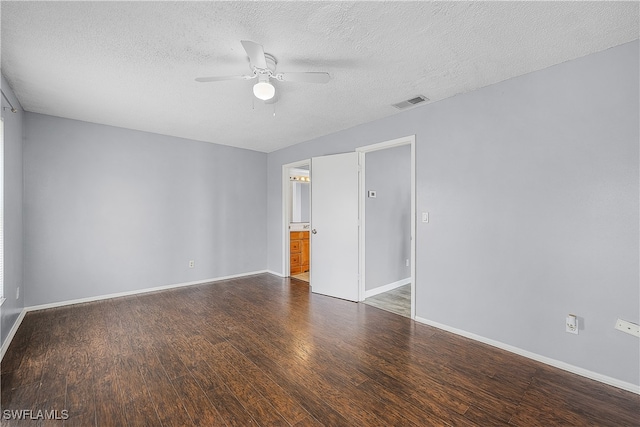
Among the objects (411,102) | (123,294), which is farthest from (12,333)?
(411,102)

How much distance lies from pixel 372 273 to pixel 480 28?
10.3 ft

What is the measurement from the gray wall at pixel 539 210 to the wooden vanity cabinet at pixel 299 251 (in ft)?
9.05

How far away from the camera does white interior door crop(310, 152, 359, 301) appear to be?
12.6 ft

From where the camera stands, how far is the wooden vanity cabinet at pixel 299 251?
17.4ft

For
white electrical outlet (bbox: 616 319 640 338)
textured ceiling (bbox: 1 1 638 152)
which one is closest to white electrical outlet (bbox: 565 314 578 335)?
white electrical outlet (bbox: 616 319 640 338)

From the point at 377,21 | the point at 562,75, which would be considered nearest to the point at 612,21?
the point at 562,75

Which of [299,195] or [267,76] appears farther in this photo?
[299,195]

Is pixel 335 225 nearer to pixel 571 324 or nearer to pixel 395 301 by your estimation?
pixel 395 301

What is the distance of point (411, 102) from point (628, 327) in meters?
2.60

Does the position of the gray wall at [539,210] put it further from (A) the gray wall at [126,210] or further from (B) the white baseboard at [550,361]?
(A) the gray wall at [126,210]

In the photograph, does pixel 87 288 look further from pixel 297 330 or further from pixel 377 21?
pixel 377 21

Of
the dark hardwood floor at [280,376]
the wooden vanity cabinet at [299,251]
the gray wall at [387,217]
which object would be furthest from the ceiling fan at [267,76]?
the wooden vanity cabinet at [299,251]

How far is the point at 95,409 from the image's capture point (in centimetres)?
169

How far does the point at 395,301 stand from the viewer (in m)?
3.81
